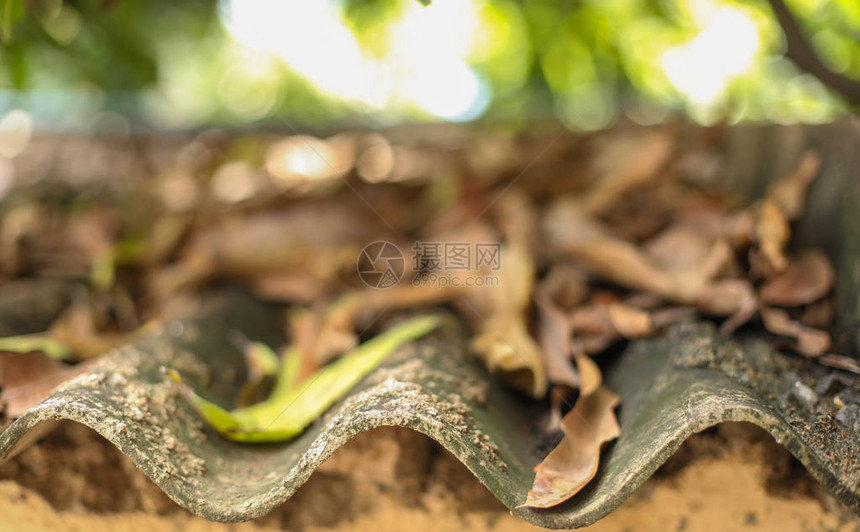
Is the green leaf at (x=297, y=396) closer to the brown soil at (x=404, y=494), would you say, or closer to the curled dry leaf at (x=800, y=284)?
the brown soil at (x=404, y=494)

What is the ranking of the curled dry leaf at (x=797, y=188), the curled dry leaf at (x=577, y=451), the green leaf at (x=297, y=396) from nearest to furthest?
the curled dry leaf at (x=577, y=451)
the green leaf at (x=297, y=396)
the curled dry leaf at (x=797, y=188)

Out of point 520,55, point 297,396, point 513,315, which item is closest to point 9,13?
point 297,396

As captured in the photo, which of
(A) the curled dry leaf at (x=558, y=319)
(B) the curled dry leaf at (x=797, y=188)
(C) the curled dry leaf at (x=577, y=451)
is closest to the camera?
(C) the curled dry leaf at (x=577, y=451)

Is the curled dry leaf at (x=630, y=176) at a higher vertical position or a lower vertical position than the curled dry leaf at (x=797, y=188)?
lower

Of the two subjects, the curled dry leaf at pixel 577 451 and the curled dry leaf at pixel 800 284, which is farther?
the curled dry leaf at pixel 800 284

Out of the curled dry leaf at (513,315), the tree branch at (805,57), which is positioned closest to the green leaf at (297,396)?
the curled dry leaf at (513,315)

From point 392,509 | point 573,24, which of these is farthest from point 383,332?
point 573,24

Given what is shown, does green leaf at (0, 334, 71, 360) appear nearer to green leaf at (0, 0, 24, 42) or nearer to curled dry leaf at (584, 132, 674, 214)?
green leaf at (0, 0, 24, 42)

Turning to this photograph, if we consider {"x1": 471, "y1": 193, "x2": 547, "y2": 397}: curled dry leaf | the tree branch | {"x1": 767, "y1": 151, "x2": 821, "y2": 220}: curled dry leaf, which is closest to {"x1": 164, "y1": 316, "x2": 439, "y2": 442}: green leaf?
{"x1": 471, "y1": 193, "x2": 547, "y2": 397}: curled dry leaf
